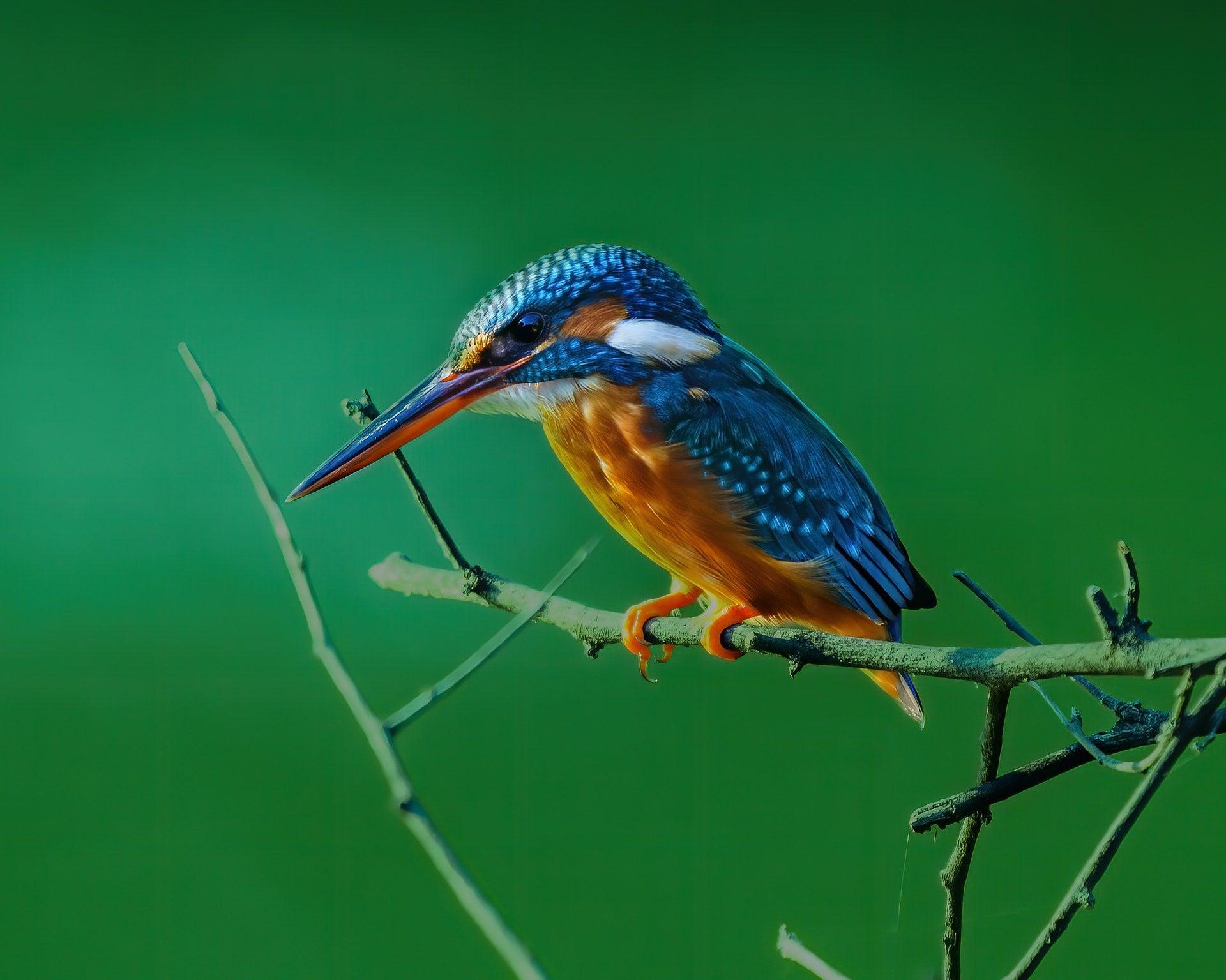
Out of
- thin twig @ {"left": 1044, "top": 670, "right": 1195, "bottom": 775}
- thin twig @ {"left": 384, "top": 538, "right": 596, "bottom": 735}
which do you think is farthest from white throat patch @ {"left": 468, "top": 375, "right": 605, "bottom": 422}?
thin twig @ {"left": 1044, "top": 670, "right": 1195, "bottom": 775}

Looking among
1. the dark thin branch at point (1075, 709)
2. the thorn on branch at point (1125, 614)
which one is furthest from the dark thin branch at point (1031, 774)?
the thorn on branch at point (1125, 614)

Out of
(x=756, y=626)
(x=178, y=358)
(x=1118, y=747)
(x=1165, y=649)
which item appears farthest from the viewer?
(x=178, y=358)

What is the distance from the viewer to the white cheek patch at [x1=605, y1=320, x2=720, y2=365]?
2.73ft

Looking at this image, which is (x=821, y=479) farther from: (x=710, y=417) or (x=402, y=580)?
(x=402, y=580)

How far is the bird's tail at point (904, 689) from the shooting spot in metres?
0.87

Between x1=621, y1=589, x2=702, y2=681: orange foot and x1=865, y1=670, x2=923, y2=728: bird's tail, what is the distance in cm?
18

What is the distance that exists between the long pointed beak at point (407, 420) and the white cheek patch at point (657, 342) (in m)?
0.08

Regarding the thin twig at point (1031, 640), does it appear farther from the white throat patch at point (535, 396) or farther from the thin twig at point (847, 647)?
the white throat patch at point (535, 396)

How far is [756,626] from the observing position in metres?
0.78

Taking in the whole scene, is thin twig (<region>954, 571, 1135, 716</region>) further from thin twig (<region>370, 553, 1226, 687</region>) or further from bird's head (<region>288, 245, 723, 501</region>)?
bird's head (<region>288, 245, 723, 501</region>)

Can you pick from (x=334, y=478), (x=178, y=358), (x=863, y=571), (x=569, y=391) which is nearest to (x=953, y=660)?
(x=863, y=571)

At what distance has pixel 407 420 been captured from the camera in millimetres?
836

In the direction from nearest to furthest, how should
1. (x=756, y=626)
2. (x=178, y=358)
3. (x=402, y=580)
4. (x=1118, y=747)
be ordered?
(x=1118, y=747) < (x=756, y=626) < (x=402, y=580) < (x=178, y=358)

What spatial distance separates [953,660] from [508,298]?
0.45 m
